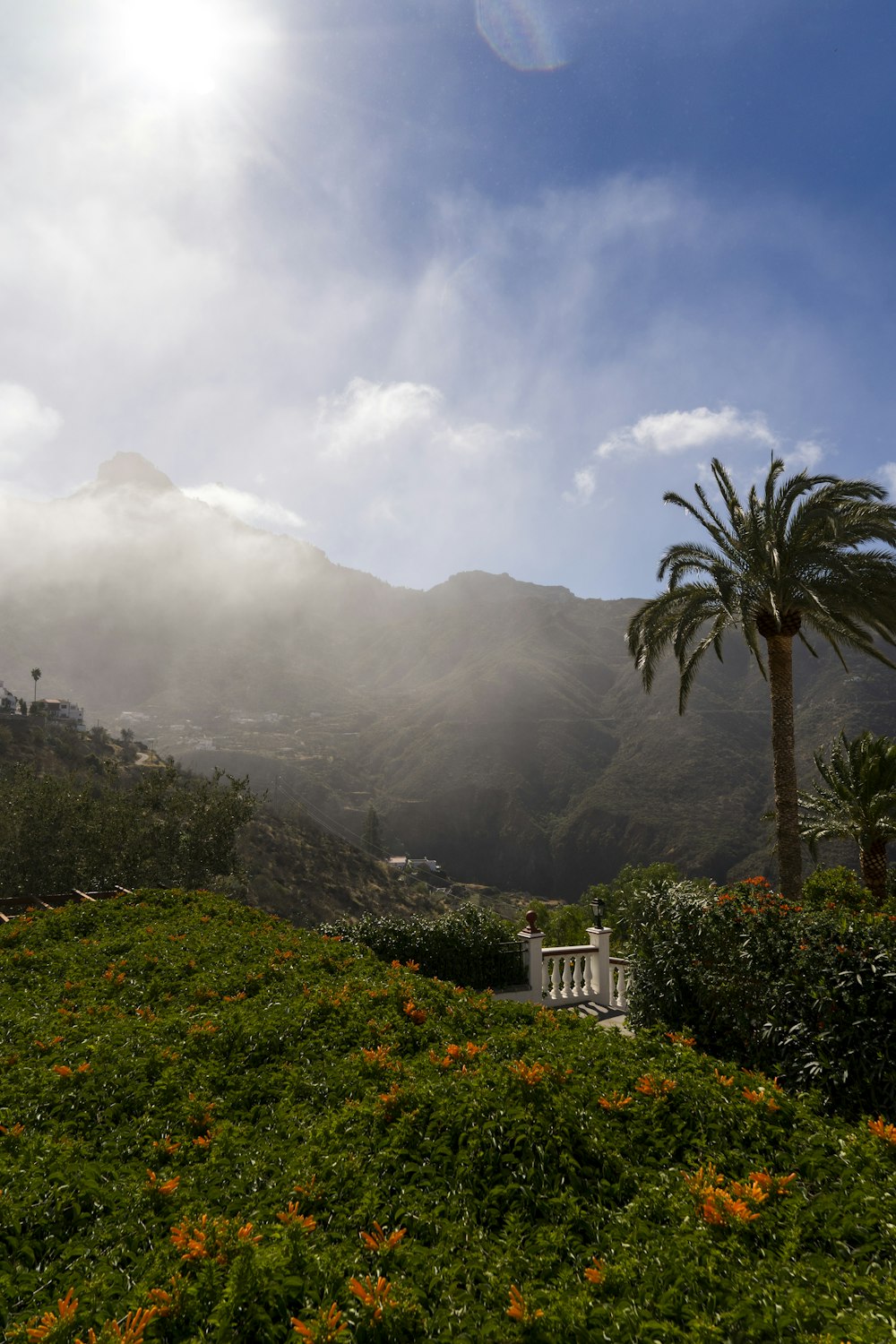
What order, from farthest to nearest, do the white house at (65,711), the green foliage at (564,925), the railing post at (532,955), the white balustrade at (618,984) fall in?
1. the white house at (65,711)
2. the green foliage at (564,925)
3. the white balustrade at (618,984)
4. the railing post at (532,955)

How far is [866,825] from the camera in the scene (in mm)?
18094

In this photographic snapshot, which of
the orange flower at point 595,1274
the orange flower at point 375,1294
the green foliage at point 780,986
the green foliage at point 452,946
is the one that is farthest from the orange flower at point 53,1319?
the green foliage at point 452,946

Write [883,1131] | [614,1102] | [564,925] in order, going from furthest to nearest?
1. [564,925]
2. [614,1102]
3. [883,1131]

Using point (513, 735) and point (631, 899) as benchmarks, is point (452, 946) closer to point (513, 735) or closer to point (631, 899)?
point (631, 899)

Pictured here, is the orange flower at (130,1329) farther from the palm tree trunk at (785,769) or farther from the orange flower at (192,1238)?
the palm tree trunk at (785,769)

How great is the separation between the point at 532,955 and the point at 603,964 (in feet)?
5.16

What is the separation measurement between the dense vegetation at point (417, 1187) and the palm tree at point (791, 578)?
9646 millimetres

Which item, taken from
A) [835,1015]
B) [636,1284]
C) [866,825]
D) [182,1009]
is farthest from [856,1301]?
[866,825]

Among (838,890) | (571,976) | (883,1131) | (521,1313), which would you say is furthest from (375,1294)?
(838,890)

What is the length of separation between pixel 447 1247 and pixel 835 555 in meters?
13.5

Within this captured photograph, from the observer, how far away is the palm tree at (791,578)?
1326 cm

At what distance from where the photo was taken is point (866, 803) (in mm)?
17984

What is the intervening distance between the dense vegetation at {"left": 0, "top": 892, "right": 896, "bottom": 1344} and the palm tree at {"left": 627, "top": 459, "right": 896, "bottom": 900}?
9646 mm

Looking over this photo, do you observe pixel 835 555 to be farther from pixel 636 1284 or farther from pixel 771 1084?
pixel 636 1284
